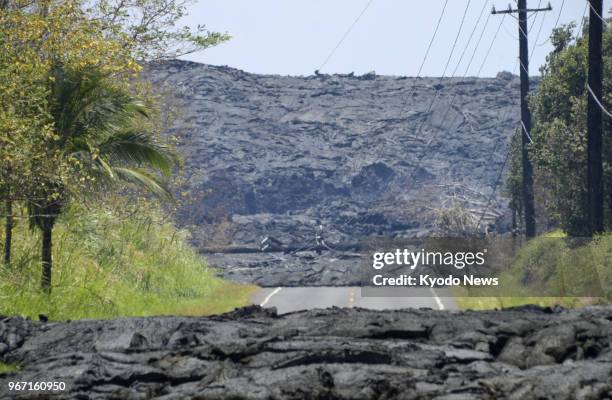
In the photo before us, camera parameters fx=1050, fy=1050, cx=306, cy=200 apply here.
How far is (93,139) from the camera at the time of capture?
81.2 ft

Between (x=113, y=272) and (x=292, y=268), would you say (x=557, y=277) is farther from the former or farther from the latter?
(x=292, y=268)

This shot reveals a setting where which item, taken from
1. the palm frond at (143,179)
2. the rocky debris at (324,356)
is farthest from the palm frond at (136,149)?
the rocky debris at (324,356)

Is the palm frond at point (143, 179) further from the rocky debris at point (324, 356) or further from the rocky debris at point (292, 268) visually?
the rocky debris at point (292, 268)

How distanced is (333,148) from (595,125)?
85.6 metres

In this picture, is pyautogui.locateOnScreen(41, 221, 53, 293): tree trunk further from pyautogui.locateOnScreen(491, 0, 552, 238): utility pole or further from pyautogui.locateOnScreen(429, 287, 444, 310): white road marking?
pyautogui.locateOnScreen(491, 0, 552, 238): utility pole

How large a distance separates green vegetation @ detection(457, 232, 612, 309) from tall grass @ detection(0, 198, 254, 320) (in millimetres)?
8851

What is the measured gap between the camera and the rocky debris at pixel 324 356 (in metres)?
11.8

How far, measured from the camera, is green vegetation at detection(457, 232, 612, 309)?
28328 mm

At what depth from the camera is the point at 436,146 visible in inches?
4574

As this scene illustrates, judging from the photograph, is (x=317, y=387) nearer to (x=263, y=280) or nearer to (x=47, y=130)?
(x=47, y=130)

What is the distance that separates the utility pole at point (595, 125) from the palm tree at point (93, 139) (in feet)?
41.3

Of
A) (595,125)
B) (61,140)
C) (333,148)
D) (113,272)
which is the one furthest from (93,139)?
(333,148)

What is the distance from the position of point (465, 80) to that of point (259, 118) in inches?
1212

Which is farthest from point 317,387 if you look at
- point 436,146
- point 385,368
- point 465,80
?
point 465,80
